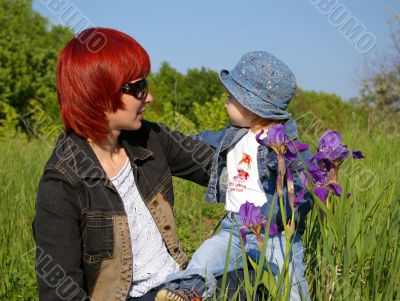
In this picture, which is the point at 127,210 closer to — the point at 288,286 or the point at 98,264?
the point at 98,264

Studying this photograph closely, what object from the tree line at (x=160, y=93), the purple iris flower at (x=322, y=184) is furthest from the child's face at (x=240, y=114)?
the tree line at (x=160, y=93)

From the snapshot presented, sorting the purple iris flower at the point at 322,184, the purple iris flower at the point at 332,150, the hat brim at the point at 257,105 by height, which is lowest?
the purple iris flower at the point at 322,184

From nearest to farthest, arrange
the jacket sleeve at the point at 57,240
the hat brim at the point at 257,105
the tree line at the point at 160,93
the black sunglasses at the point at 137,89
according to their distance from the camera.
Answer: the jacket sleeve at the point at 57,240, the black sunglasses at the point at 137,89, the hat brim at the point at 257,105, the tree line at the point at 160,93

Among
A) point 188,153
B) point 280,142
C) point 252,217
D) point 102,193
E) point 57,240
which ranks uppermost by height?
point 280,142

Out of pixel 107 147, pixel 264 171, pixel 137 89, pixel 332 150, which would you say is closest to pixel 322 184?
pixel 332 150

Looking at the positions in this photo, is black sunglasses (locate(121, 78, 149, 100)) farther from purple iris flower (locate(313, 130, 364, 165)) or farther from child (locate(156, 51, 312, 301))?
purple iris flower (locate(313, 130, 364, 165))

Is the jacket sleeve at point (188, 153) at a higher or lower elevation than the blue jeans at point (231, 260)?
higher

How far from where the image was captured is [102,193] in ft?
6.35

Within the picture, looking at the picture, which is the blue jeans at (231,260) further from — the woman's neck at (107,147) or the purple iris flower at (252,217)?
the woman's neck at (107,147)

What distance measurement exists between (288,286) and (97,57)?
0.98 m

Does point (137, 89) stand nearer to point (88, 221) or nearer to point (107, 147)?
point (107, 147)

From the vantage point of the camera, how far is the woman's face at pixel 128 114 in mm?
1955

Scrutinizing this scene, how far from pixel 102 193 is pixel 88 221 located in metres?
0.11

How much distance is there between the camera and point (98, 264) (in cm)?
192
